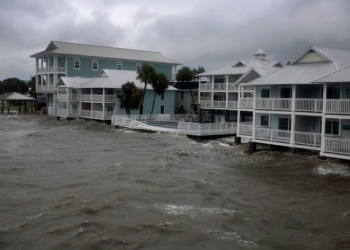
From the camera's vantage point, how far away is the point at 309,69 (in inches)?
1044

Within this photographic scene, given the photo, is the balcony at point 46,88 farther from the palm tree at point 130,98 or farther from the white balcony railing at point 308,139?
the white balcony railing at point 308,139

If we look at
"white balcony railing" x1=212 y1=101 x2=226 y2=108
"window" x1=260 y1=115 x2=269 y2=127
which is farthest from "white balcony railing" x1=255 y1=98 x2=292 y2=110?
"white balcony railing" x1=212 y1=101 x2=226 y2=108

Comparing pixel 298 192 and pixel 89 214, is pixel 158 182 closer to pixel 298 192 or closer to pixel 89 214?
pixel 89 214

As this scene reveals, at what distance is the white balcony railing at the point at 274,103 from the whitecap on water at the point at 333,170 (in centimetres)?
528

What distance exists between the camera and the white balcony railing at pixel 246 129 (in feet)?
97.0

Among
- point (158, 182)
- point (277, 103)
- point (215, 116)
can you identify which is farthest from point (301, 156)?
point (215, 116)

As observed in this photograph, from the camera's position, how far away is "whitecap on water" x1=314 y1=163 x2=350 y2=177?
21.2m

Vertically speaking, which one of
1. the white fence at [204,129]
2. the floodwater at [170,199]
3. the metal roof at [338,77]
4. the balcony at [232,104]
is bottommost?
the floodwater at [170,199]

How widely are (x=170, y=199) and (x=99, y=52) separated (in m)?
52.7

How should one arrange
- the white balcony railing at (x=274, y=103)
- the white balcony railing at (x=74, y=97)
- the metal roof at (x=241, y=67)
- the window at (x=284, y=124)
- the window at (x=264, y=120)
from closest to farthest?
the white balcony railing at (x=274, y=103)
the window at (x=284, y=124)
the window at (x=264, y=120)
the metal roof at (x=241, y=67)
the white balcony railing at (x=74, y=97)

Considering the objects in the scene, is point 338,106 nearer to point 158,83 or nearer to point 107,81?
point 158,83

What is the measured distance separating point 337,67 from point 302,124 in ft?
14.1

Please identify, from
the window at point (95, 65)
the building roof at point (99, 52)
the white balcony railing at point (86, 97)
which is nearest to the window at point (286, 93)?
the white balcony railing at point (86, 97)

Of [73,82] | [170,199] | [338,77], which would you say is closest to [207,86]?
[73,82]
